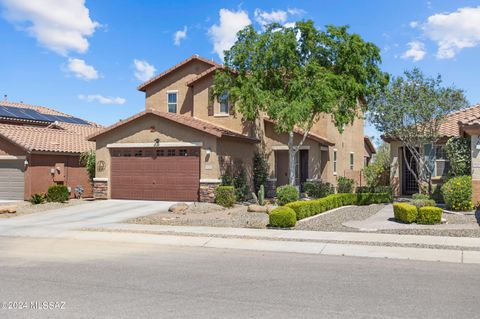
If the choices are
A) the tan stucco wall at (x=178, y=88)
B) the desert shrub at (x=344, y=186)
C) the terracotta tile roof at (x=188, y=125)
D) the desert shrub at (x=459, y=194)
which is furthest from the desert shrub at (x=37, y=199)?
the desert shrub at (x=459, y=194)

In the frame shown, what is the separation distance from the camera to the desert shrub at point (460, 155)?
800 inches

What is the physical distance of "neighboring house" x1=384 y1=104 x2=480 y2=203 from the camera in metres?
18.1

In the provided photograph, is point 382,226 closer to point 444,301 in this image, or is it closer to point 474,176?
point 474,176

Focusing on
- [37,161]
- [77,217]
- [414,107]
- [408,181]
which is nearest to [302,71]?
[414,107]

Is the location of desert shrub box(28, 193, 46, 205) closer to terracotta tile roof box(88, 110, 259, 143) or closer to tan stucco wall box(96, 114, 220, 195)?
tan stucco wall box(96, 114, 220, 195)

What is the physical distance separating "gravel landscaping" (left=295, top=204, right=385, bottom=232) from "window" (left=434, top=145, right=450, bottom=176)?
417 centimetres

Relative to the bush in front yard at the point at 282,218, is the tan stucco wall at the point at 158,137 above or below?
above

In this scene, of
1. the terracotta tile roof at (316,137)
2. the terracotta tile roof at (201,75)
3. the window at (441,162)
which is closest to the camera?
the window at (441,162)

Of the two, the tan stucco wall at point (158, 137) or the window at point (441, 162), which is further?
the window at point (441, 162)

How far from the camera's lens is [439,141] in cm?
2317

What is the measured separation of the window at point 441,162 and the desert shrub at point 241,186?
947 cm

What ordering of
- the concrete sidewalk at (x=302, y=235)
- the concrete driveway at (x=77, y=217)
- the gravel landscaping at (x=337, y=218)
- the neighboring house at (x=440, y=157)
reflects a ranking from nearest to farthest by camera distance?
the concrete sidewalk at (x=302, y=235) < the gravel landscaping at (x=337, y=218) < the concrete driveway at (x=77, y=217) < the neighboring house at (x=440, y=157)

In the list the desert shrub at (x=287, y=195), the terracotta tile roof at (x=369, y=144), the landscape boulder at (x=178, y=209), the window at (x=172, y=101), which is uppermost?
the window at (x=172, y=101)

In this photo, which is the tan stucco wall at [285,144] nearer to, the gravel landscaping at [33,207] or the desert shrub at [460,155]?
the desert shrub at [460,155]
